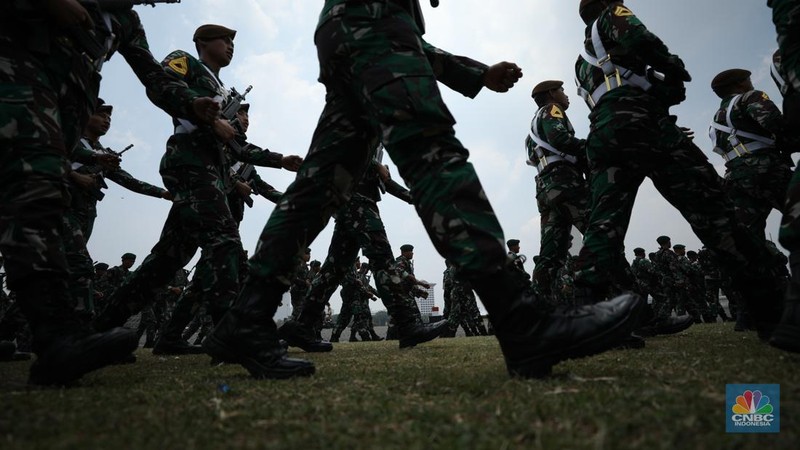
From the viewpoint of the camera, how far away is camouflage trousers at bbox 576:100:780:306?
→ 2398 mm

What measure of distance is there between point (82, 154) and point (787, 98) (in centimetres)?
486

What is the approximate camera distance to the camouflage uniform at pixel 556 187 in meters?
4.78

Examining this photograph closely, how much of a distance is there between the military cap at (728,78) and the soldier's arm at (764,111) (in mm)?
353

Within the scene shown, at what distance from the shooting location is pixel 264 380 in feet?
5.46

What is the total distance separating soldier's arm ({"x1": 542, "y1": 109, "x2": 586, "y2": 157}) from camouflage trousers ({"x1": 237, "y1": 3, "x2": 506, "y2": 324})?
11.2 feet

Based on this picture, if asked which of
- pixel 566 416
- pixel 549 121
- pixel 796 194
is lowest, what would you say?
pixel 566 416

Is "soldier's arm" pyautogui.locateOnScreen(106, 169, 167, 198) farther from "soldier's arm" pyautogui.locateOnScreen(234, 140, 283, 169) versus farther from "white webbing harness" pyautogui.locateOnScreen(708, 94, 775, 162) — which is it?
"white webbing harness" pyautogui.locateOnScreen(708, 94, 775, 162)

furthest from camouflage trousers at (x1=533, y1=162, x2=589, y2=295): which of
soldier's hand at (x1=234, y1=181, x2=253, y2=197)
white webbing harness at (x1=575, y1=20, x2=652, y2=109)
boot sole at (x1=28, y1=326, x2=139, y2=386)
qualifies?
boot sole at (x1=28, y1=326, x2=139, y2=386)

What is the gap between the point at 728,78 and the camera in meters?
4.60

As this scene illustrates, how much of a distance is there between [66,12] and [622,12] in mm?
2929

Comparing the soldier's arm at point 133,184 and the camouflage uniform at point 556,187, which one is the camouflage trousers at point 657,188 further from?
the soldier's arm at point 133,184

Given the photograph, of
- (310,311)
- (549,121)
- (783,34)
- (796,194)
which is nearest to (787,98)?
(783,34)

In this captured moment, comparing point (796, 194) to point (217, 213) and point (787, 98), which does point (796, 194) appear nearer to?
point (787, 98)

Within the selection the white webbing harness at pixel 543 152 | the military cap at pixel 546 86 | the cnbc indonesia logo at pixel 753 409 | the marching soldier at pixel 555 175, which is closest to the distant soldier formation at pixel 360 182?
the marching soldier at pixel 555 175
